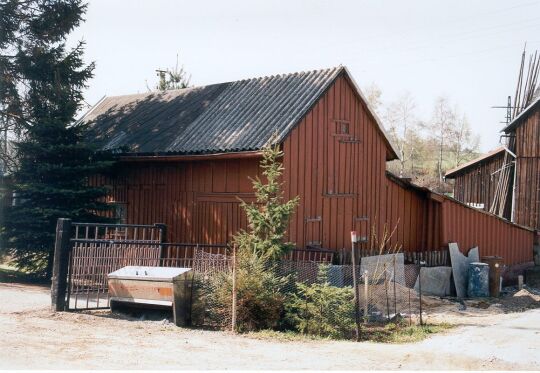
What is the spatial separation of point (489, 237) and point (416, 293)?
7.16m

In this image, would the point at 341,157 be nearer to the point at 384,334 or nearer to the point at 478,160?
the point at 384,334

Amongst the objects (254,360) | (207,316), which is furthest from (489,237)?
(254,360)

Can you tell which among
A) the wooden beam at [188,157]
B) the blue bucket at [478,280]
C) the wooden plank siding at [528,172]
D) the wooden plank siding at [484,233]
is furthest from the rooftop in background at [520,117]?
the wooden beam at [188,157]

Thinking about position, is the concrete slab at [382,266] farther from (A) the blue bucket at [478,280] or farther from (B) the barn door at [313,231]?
(A) the blue bucket at [478,280]

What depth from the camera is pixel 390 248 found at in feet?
71.3

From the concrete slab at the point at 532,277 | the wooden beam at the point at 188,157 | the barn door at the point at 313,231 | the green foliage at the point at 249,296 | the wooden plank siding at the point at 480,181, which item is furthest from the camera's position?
the wooden plank siding at the point at 480,181

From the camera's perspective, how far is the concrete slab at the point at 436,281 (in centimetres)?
2072

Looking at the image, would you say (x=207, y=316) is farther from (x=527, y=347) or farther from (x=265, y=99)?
(x=265, y=99)

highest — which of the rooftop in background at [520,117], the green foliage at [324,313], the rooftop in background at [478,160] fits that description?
the rooftop in background at [520,117]

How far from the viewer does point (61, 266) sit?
13.5m

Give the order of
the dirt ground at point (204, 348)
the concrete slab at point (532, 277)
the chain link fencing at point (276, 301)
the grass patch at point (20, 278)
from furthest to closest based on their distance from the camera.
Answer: the concrete slab at point (532, 277) → the grass patch at point (20, 278) → the chain link fencing at point (276, 301) → the dirt ground at point (204, 348)

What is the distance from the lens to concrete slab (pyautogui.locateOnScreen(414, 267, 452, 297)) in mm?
20719

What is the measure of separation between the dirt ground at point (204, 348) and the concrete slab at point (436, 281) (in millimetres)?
6354

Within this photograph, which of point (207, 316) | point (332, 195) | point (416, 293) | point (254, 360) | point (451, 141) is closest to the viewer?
point (254, 360)
